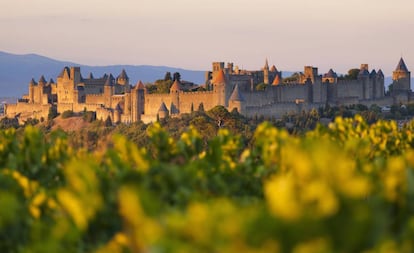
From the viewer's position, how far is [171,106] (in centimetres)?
5959

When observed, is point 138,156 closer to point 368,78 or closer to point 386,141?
point 386,141

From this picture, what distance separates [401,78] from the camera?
237ft

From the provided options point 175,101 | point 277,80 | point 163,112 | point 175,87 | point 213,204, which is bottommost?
point 213,204

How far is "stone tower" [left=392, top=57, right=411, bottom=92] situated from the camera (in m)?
71.6

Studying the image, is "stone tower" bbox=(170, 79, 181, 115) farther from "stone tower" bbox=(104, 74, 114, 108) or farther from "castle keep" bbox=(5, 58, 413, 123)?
"stone tower" bbox=(104, 74, 114, 108)

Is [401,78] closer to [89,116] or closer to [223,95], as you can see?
[223,95]

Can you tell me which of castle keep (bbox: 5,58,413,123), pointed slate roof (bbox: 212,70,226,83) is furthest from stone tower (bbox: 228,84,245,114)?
pointed slate roof (bbox: 212,70,226,83)

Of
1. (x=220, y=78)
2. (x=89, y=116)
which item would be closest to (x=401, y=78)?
(x=220, y=78)

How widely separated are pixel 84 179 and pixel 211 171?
3367 mm

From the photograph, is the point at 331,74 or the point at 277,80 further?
the point at 331,74

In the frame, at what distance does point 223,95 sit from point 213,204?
52277 mm

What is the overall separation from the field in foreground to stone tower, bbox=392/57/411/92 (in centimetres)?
6286

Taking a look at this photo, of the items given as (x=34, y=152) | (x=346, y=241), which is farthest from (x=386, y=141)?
(x=346, y=241)

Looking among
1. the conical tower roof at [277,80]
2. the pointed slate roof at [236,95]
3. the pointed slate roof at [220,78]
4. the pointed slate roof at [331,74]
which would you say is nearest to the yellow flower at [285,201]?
the pointed slate roof at [236,95]
